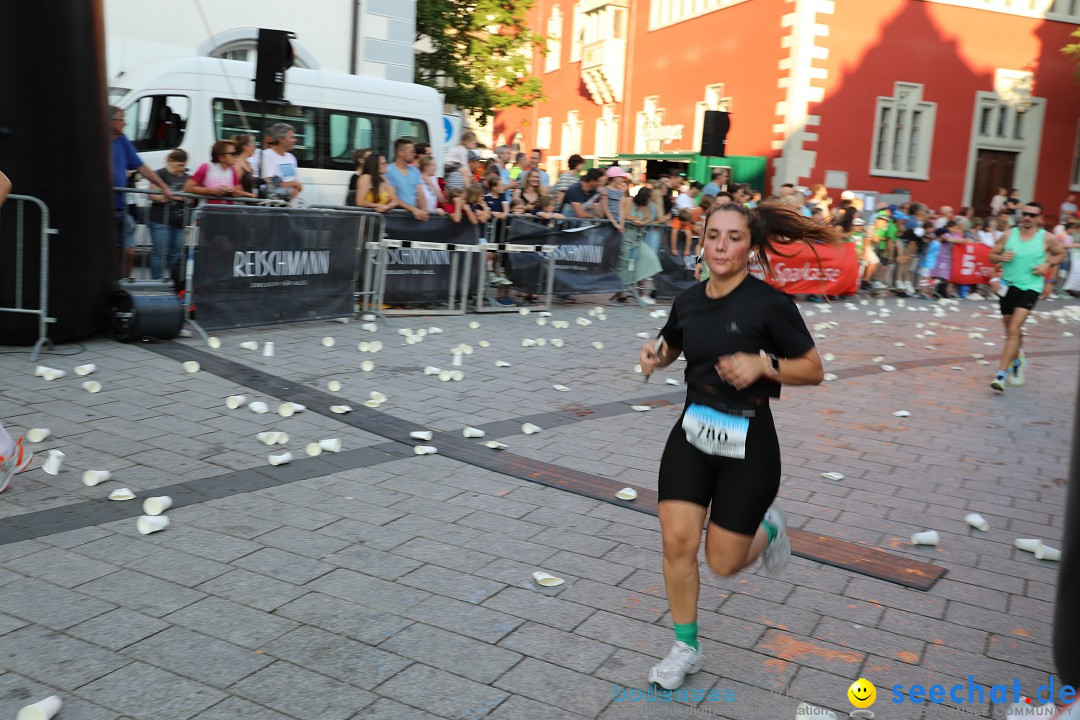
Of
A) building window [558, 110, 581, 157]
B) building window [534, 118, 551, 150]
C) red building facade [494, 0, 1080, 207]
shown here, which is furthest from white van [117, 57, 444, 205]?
building window [534, 118, 551, 150]

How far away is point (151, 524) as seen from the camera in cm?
445

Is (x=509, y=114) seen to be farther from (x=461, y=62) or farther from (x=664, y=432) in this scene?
(x=664, y=432)

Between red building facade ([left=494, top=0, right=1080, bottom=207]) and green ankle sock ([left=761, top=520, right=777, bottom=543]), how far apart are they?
962 inches

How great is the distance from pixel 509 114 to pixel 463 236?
120ft

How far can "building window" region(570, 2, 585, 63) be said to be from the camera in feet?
130

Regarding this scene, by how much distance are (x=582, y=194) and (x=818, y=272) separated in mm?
5288

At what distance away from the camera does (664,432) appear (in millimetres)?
7086

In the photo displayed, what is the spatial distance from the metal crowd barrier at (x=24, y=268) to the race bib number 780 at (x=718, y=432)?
19.7 feet

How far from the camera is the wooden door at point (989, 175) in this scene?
97.5 ft

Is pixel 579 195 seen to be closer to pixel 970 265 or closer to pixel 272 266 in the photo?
pixel 272 266

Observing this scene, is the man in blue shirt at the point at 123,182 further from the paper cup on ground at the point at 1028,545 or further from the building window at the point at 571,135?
the building window at the point at 571,135

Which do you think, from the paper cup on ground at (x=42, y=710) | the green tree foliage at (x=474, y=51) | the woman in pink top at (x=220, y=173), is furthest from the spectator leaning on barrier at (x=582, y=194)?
the green tree foliage at (x=474, y=51)

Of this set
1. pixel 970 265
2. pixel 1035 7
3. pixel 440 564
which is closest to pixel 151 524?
pixel 440 564

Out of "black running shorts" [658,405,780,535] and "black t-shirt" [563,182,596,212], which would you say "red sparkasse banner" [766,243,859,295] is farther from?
"black running shorts" [658,405,780,535]
